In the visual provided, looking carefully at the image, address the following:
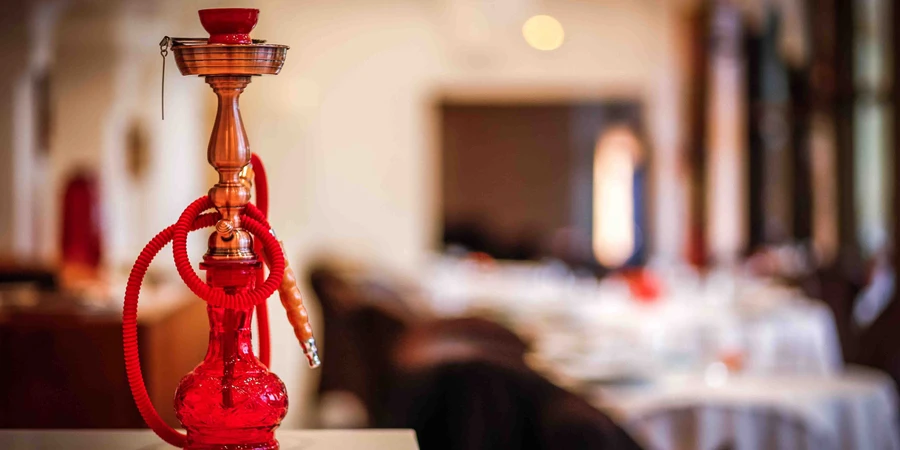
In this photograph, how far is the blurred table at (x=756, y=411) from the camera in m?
2.62

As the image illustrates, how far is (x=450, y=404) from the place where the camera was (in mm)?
2346

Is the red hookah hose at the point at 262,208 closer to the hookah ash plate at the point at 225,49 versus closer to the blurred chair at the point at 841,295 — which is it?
the hookah ash plate at the point at 225,49

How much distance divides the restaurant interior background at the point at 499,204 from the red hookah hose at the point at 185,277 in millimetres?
603

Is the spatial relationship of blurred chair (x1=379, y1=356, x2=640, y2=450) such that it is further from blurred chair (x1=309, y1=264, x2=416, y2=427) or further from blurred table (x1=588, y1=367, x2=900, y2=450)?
blurred chair (x1=309, y1=264, x2=416, y2=427)

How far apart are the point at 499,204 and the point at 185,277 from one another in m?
10.6

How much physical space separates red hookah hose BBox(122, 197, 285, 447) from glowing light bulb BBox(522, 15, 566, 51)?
8.97 meters

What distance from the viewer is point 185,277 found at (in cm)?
94

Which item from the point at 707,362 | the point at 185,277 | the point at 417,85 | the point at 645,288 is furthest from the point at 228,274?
the point at 417,85

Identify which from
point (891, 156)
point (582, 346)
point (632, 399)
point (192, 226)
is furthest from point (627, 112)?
point (192, 226)

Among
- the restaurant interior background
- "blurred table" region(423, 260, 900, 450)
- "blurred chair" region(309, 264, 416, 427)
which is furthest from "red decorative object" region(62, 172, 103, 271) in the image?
"blurred table" region(423, 260, 900, 450)

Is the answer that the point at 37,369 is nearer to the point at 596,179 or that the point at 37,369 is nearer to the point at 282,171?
the point at 282,171

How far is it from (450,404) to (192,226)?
1420 mm

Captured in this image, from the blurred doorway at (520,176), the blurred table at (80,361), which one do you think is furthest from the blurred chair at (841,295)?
the blurred doorway at (520,176)

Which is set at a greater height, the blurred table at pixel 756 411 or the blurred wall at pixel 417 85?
the blurred wall at pixel 417 85
